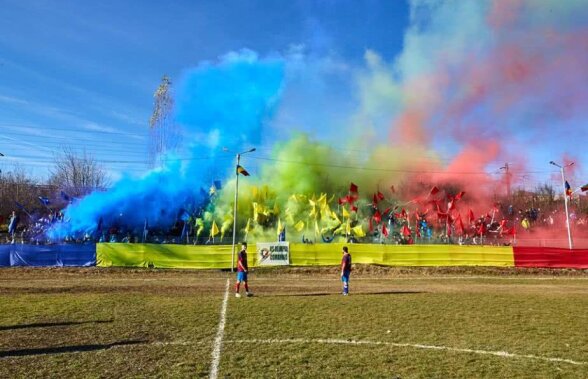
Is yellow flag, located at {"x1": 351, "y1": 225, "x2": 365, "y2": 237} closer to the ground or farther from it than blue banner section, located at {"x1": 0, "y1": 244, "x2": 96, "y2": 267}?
farther from it

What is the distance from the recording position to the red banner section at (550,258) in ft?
123

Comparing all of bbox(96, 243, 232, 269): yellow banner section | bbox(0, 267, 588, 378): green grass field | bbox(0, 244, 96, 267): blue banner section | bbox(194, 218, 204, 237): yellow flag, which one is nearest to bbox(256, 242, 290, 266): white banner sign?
bbox(96, 243, 232, 269): yellow banner section

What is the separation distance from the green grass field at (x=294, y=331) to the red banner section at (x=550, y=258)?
11.9 meters

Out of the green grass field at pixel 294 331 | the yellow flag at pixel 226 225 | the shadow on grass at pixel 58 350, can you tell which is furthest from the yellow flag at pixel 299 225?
the shadow on grass at pixel 58 350

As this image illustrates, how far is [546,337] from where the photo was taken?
12805mm

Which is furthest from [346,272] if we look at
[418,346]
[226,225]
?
[226,225]

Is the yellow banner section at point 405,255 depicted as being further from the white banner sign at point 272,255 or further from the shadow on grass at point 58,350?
the shadow on grass at point 58,350

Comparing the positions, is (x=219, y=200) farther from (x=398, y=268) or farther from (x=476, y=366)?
(x=476, y=366)

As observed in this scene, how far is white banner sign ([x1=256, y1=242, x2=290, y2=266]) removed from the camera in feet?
117

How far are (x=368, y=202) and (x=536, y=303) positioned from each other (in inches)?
1785

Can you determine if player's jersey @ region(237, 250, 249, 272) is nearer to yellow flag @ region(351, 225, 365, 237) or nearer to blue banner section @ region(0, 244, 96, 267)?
blue banner section @ region(0, 244, 96, 267)

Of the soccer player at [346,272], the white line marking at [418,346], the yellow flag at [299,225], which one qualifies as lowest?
the white line marking at [418,346]

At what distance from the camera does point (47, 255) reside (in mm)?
33812

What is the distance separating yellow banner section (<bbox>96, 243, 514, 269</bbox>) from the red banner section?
87cm
